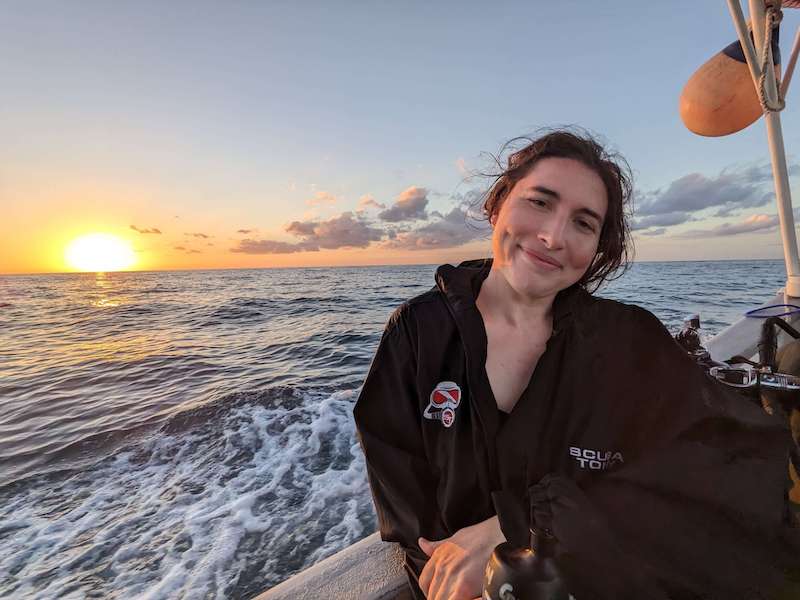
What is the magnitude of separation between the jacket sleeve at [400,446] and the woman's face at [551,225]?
603 mm

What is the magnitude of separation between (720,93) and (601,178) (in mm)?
2896

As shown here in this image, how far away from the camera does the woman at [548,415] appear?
48.9 inches

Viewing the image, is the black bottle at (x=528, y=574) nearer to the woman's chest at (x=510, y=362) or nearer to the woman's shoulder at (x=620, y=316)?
the woman's chest at (x=510, y=362)

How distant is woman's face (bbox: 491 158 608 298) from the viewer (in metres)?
1.61

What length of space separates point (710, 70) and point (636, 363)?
354cm

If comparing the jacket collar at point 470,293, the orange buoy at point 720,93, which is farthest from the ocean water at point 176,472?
the orange buoy at point 720,93

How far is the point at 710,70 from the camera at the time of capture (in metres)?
3.48

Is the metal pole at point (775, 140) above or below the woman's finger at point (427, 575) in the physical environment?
above

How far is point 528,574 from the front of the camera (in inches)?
39.0

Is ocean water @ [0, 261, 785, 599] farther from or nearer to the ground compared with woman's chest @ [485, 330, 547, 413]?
nearer to the ground

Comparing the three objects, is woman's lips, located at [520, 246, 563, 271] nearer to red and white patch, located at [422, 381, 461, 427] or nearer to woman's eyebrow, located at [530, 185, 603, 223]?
woman's eyebrow, located at [530, 185, 603, 223]

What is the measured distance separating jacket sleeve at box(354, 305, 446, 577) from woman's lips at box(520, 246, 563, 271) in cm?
62

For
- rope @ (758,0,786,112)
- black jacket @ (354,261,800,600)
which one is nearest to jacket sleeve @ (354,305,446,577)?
black jacket @ (354,261,800,600)

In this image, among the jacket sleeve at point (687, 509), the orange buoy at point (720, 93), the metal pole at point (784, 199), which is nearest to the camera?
the jacket sleeve at point (687, 509)
